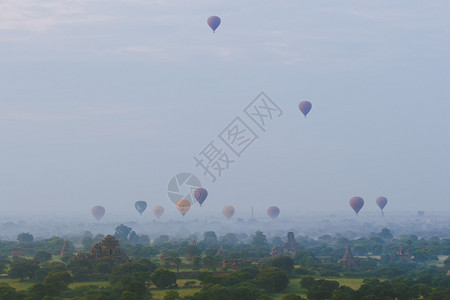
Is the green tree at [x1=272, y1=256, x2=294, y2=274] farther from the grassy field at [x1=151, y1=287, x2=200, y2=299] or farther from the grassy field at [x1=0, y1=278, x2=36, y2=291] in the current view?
the grassy field at [x1=0, y1=278, x2=36, y2=291]

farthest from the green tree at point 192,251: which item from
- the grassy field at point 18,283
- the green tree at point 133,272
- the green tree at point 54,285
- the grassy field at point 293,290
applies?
the green tree at point 54,285

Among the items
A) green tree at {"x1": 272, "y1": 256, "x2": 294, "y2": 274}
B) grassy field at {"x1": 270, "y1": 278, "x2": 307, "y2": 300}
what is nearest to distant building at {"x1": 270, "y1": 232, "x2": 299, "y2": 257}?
green tree at {"x1": 272, "y1": 256, "x2": 294, "y2": 274}

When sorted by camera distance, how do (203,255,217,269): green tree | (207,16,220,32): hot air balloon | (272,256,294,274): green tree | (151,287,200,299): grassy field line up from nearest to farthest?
(151,287,200,299): grassy field
(272,256,294,274): green tree
(203,255,217,269): green tree
(207,16,220,32): hot air balloon

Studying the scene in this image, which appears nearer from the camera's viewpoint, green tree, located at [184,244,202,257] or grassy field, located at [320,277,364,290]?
grassy field, located at [320,277,364,290]

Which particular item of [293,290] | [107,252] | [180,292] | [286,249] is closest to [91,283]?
[107,252]

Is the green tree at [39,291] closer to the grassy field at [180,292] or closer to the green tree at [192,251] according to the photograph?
the grassy field at [180,292]

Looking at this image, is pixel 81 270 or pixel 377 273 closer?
pixel 81 270

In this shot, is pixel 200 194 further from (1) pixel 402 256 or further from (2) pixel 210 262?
(2) pixel 210 262

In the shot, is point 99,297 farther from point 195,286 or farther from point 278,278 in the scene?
point 278,278

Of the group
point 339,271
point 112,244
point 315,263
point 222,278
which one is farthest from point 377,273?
point 112,244
